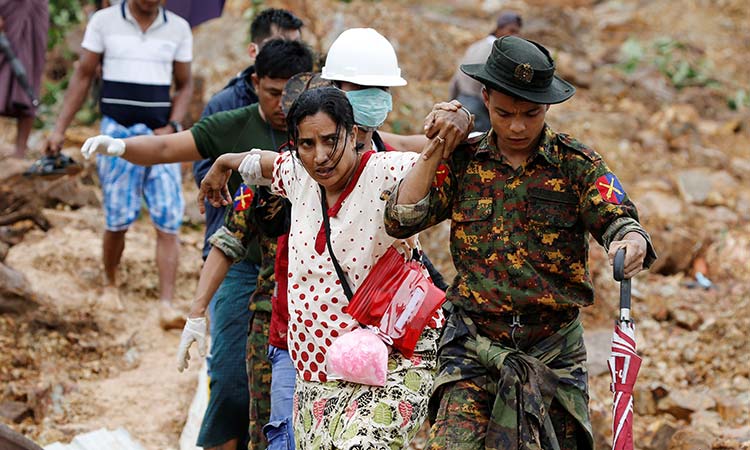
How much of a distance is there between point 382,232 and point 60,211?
21.5 ft

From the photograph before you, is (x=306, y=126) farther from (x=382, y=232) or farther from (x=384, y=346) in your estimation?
(x=384, y=346)

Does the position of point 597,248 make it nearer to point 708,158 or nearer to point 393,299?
point 708,158

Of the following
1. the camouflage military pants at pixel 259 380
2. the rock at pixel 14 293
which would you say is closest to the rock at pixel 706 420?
the camouflage military pants at pixel 259 380

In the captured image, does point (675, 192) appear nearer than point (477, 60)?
No

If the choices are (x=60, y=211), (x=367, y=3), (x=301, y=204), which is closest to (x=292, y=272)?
(x=301, y=204)

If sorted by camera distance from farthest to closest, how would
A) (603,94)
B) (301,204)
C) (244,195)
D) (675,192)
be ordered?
(603,94) → (675,192) → (244,195) → (301,204)

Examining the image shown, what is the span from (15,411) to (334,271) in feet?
10.9

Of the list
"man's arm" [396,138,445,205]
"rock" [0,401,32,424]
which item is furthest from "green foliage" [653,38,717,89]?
"man's arm" [396,138,445,205]

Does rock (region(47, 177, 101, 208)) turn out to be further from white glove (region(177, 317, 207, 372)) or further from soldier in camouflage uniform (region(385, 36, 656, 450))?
soldier in camouflage uniform (region(385, 36, 656, 450))

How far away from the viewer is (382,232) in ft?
12.1

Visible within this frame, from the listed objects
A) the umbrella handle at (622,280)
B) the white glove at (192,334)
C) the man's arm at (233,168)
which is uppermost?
the umbrella handle at (622,280)

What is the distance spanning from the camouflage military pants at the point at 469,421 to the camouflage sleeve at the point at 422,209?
0.54 m

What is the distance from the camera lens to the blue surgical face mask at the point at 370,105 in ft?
13.1

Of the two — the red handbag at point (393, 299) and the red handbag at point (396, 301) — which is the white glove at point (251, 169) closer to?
the red handbag at point (393, 299)
